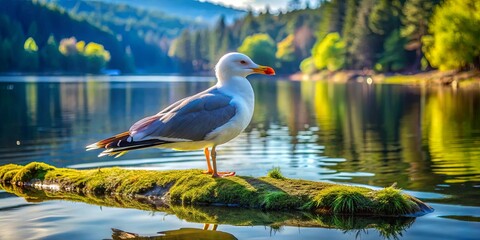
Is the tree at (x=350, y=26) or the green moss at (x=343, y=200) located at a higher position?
the tree at (x=350, y=26)

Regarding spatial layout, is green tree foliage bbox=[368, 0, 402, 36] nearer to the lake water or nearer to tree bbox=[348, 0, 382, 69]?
tree bbox=[348, 0, 382, 69]

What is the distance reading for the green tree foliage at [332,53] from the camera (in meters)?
138

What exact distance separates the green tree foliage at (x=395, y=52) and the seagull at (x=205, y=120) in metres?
105

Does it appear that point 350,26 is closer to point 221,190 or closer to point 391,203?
point 221,190

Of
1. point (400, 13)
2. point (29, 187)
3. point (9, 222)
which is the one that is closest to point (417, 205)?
point (9, 222)

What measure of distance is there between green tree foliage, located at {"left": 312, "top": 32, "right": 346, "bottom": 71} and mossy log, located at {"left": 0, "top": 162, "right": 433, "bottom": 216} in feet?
418

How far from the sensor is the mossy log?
31.0ft

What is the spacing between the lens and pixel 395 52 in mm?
113000

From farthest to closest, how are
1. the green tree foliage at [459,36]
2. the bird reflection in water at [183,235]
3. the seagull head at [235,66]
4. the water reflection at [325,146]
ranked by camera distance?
the green tree foliage at [459,36] → the water reflection at [325,146] → the seagull head at [235,66] → the bird reflection in water at [183,235]

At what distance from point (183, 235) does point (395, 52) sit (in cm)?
10870

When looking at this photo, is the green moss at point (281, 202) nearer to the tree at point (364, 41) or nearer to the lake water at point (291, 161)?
the lake water at point (291, 161)

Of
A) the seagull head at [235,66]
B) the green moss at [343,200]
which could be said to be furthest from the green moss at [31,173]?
the green moss at [343,200]

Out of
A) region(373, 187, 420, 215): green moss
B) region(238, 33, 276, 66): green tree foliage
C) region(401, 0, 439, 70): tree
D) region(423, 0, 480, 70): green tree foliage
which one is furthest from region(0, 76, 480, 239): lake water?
region(238, 33, 276, 66): green tree foliage

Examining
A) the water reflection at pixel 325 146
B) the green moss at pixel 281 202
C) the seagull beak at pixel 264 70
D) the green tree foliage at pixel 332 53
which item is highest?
the green tree foliage at pixel 332 53
